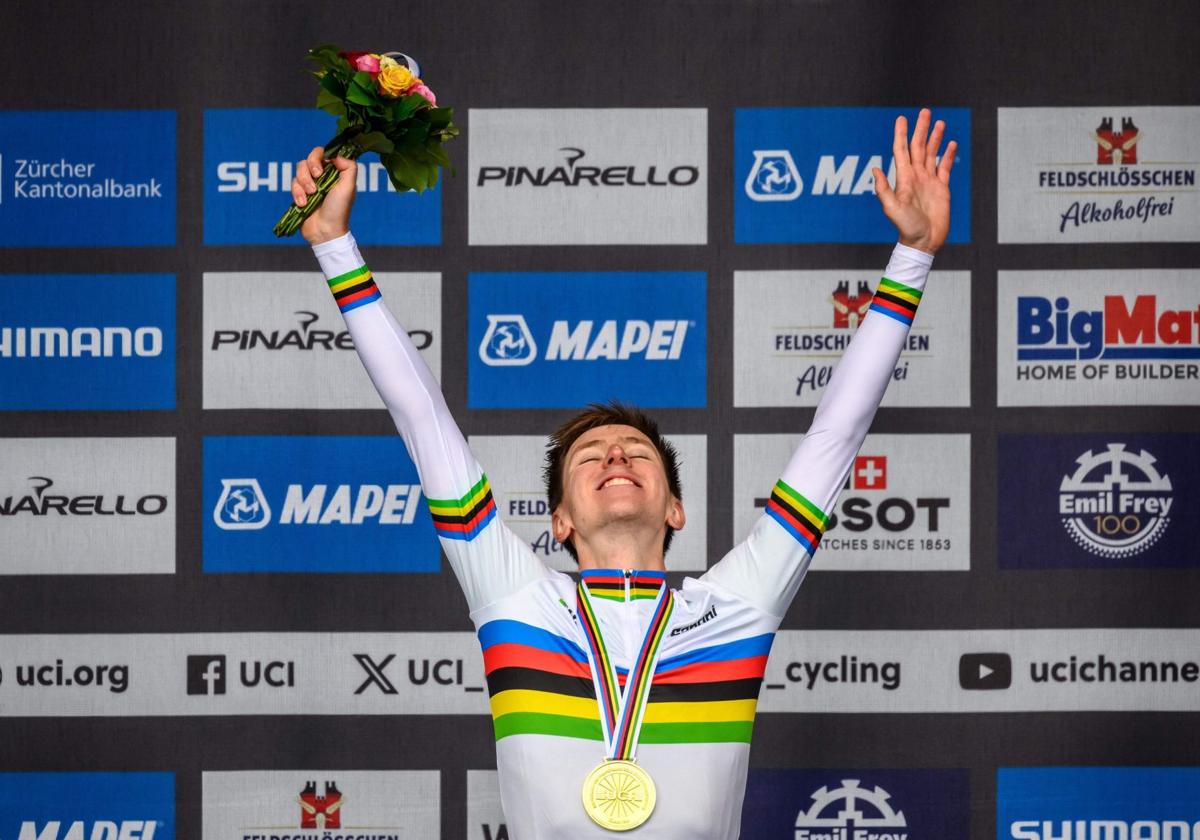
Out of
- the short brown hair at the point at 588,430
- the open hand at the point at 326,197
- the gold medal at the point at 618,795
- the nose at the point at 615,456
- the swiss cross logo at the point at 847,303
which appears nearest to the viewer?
the gold medal at the point at 618,795

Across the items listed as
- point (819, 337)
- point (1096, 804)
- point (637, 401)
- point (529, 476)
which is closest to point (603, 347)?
point (637, 401)

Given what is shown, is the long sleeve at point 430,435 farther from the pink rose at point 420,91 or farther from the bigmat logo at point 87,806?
the bigmat logo at point 87,806

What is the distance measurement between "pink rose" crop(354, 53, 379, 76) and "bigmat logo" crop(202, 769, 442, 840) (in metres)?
1.68

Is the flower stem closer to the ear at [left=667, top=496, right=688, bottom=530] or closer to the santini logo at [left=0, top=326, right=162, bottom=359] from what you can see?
the ear at [left=667, top=496, right=688, bottom=530]

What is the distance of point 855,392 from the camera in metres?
1.70

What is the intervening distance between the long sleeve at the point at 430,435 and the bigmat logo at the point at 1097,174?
5.27 ft

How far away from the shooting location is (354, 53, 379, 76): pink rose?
5.56 feet

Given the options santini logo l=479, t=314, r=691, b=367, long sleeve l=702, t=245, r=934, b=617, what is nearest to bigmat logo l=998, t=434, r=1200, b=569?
santini logo l=479, t=314, r=691, b=367

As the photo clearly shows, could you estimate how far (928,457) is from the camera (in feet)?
8.79

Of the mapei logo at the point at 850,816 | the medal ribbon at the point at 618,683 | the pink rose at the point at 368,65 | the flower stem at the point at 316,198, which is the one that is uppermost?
the pink rose at the point at 368,65

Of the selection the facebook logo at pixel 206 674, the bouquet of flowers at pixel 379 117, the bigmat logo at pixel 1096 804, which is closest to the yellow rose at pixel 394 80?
the bouquet of flowers at pixel 379 117

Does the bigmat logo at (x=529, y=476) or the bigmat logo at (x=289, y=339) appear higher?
the bigmat logo at (x=289, y=339)

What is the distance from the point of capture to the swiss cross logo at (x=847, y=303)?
2.67m

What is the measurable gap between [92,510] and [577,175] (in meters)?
1.40
